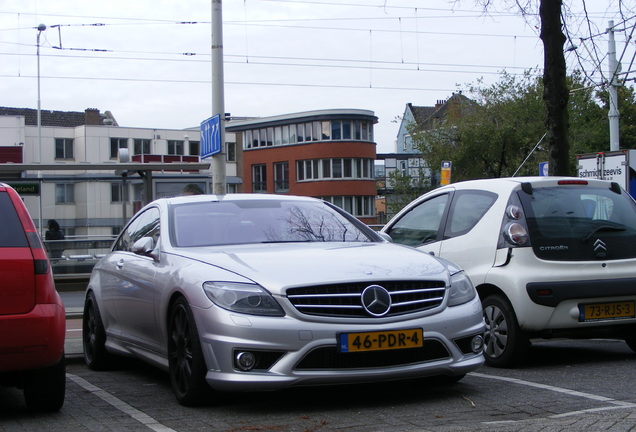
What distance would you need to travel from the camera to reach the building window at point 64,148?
6850cm

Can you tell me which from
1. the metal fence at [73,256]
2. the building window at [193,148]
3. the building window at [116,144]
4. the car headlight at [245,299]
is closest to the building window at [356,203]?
the building window at [193,148]

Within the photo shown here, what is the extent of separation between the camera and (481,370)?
7.38 m

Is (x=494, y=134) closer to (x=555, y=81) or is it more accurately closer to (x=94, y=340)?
(x=555, y=81)

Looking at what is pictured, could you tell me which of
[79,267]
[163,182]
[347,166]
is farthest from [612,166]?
[347,166]

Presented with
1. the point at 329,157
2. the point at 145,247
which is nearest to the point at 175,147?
the point at 329,157

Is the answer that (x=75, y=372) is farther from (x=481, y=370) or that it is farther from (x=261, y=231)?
(x=481, y=370)

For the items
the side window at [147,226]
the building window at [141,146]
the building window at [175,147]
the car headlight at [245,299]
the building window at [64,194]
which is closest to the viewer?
the car headlight at [245,299]

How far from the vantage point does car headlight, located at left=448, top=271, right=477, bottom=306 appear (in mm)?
6037

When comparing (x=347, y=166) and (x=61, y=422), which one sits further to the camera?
(x=347, y=166)

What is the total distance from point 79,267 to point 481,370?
1422 cm

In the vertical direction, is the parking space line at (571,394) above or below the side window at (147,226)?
below

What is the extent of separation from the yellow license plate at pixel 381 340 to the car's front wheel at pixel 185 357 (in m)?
0.90

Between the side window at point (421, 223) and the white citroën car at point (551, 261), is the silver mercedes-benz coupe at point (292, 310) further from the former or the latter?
the side window at point (421, 223)

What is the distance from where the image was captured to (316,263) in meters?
5.86
